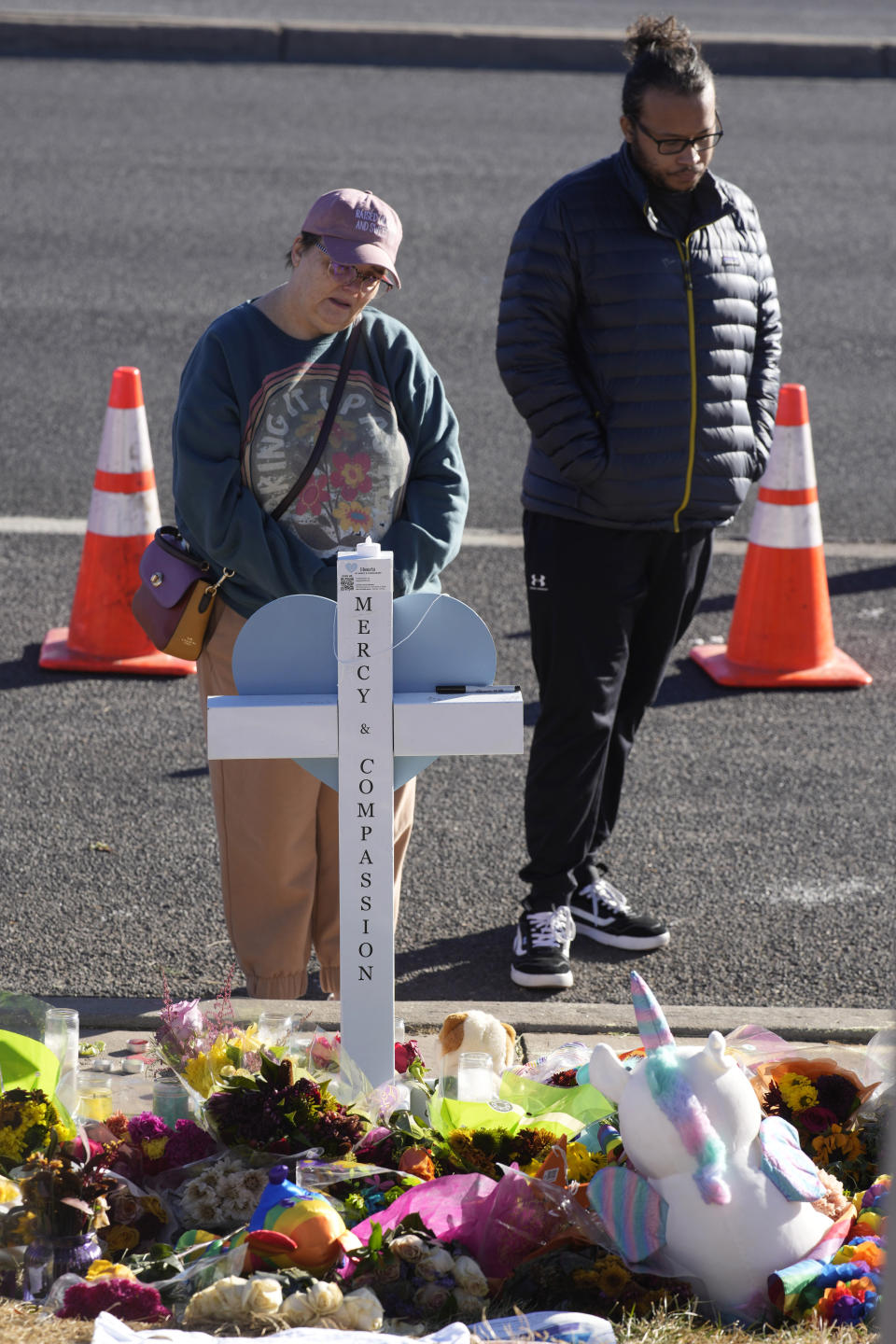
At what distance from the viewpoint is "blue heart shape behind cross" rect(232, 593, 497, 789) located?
9.30 ft

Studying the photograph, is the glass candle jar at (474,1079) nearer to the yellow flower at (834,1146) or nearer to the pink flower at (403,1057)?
the pink flower at (403,1057)

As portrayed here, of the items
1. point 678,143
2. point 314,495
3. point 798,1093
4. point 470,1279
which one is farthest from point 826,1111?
point 678,143

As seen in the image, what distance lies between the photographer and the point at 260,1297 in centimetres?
228

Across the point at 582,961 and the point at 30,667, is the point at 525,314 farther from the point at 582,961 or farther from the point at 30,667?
the point at 30,667

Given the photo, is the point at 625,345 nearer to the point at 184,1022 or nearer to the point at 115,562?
the point at 184,1022

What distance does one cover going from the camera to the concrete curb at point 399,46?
1537 centimetres

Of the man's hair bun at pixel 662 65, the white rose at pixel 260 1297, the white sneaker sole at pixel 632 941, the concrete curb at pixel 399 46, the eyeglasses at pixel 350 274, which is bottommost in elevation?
the white rose at pixel 260 1297

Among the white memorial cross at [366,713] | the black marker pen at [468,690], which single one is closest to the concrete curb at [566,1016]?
the white memorial cross at [366,713]

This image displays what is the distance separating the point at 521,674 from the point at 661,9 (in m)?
15.1

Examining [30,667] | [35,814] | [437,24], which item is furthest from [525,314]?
[437,24]

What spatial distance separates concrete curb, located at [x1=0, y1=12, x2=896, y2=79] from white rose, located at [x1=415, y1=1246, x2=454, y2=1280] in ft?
48.5

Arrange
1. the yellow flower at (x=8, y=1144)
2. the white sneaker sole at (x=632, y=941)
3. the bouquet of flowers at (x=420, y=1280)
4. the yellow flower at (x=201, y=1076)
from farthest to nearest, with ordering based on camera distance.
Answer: the white sneaker sole at (x=632, y=941)
the yellow flower at (x=201, y=1076)
the yellow flower at (x=8, y=1144)
the bouquet of flowers at (x=420, y=1280)

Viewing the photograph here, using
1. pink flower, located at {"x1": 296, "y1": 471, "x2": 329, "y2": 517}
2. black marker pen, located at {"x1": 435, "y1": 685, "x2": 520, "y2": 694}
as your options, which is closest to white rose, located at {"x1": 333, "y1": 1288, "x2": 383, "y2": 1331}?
black marker pen, located at {"x1": 435, "y1": 685, "x2": 520, "y2": 694}

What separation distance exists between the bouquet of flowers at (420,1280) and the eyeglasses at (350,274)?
A: 1813 millimetres
